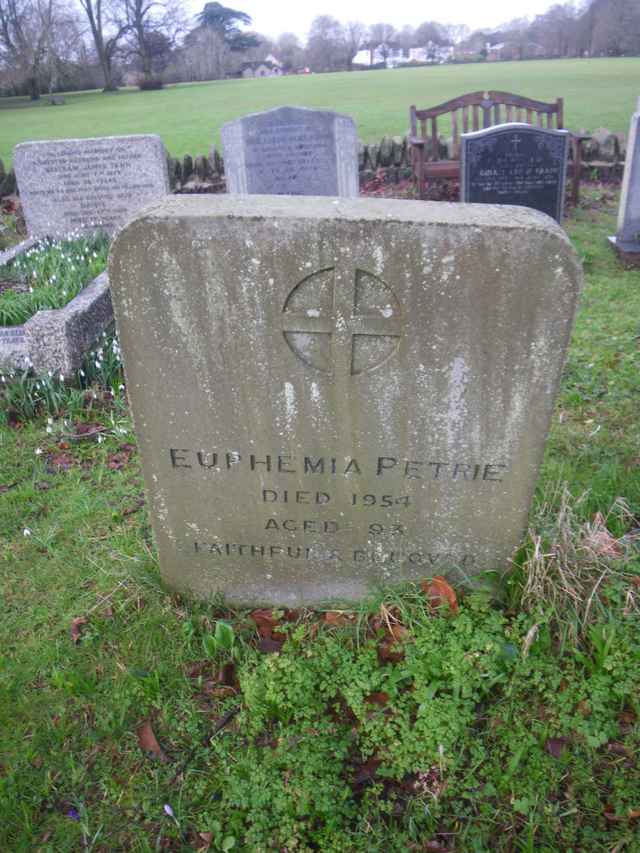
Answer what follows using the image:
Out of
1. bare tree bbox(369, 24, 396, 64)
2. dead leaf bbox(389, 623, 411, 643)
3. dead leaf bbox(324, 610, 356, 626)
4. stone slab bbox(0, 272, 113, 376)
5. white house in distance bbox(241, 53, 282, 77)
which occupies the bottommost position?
dead leaf bbox(324, 610, 356, 626)

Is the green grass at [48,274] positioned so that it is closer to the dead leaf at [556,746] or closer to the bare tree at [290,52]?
the dead leaf at [556,746]

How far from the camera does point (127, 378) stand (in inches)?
89.7

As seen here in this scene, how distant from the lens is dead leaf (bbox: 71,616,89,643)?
2.68 metres

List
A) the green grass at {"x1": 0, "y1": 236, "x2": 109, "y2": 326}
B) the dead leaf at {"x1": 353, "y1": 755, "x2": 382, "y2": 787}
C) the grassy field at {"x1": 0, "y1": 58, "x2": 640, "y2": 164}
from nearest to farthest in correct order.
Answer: the dead leaf at {"x1": 353, "y1": 755, "x2": 382, "y2": 787} → the green grass at {"x1": 0, "y1": 236, "x2": 109, "y2": 326} → the grassy field at {"x1": 0, "y1": 58, "x2": 640, "y2": 164}

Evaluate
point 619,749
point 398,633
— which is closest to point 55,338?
point 398,633

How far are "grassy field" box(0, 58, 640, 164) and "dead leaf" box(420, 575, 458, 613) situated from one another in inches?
560

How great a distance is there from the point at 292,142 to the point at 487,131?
7.44 ft

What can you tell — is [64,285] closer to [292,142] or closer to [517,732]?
[292,142]

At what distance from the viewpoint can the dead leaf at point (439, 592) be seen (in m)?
2.55

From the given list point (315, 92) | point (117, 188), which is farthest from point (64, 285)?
point (315, 92)

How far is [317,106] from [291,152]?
18.6m

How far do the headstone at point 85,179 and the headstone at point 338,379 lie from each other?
224 inches

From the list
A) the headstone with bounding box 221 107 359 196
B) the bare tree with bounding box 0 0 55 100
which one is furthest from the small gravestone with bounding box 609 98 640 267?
the bare tree with bounding box 0 0 55 100

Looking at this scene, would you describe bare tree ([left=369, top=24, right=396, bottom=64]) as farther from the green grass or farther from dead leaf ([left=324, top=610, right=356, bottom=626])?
dead leaf ([left=324, top=610, right=356, bottom=626])
